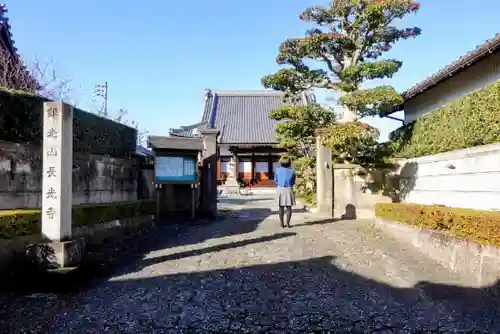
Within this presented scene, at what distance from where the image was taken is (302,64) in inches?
518

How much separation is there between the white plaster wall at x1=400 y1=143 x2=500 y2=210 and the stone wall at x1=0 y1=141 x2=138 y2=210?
8.49 m

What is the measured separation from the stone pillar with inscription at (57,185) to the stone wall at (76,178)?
1.29 metres

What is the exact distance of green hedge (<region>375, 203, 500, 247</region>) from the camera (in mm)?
5648

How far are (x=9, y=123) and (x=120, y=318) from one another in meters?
4.67

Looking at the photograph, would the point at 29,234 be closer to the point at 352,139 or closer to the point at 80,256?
the point at 80,256

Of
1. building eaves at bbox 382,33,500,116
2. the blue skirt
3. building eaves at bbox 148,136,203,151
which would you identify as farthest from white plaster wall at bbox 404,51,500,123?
building eaves at bbox 148,136,203,151

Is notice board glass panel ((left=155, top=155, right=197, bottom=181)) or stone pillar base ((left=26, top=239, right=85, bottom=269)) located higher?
notice board glass panel ((left=155, top=155, right=197, bottom=181))

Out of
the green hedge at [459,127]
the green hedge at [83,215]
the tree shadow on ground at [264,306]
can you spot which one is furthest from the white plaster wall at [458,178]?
the green hedge at [83,215]

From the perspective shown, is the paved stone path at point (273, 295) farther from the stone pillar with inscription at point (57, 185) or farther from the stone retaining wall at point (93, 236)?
the stone retaining wall at point (93, 236)

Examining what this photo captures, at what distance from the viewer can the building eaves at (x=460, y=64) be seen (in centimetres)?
793

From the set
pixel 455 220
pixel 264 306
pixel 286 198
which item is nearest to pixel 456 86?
pixel 455 220

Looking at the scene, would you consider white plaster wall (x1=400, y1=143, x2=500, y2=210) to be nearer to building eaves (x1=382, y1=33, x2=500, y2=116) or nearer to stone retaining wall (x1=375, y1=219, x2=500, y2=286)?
stone retaining wall (x1=375, y1=219, x2=500, y2=286)

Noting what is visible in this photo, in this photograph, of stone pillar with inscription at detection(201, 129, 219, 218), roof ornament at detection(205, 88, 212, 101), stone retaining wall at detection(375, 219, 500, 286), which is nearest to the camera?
stone retaining wall at detection(375, 219, 500, 286)

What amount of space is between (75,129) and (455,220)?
7934 mm
